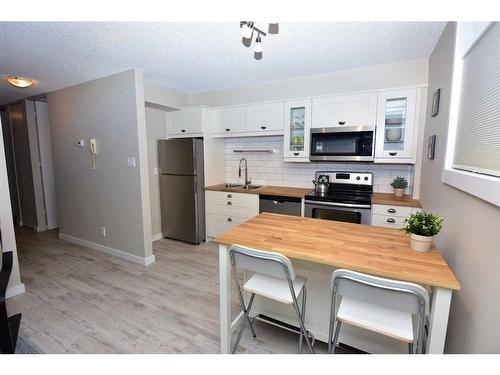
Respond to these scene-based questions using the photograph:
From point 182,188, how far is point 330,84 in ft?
8.54

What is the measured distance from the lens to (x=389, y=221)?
2.56 metres

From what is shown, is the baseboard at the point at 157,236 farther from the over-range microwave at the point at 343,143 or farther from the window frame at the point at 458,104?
the window frame at the point at 458,104

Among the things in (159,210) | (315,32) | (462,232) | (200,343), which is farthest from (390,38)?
(159,210)

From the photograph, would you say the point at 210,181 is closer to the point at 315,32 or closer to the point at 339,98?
the point at 339,98

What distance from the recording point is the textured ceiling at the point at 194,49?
1.94m

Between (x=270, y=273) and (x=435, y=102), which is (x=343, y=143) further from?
(x=270, y=273)

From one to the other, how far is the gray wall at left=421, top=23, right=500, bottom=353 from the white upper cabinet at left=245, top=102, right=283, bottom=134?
5.85 ft

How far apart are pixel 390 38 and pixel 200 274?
10.3ft

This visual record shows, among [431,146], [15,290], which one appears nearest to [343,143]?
[431,146]

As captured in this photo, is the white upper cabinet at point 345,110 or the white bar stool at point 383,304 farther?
the white upper cabinet at point 345,110

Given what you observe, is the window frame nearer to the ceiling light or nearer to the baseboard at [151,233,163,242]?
the baseboard at [151,233,163,242]

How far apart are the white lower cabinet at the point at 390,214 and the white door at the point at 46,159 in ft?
17.6

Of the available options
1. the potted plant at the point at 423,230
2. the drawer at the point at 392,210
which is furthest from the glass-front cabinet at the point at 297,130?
the potted plant at the point at 423,230

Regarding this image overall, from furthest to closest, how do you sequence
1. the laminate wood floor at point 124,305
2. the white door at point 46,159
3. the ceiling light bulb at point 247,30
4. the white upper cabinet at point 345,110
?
the white door at point 46,159
the white upper cabinet at point 345,110
the laminate wood floor at point 124,305
the ceiling light bulb at point 247,30
